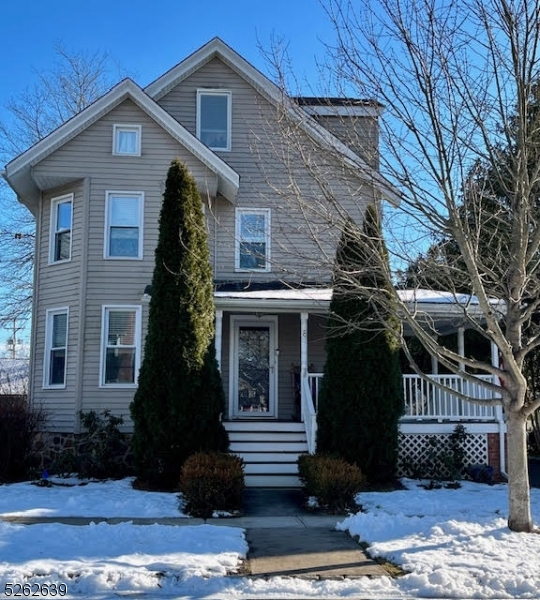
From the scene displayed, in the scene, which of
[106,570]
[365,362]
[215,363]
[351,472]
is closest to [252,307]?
[215,363]

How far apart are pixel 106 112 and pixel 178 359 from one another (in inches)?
235

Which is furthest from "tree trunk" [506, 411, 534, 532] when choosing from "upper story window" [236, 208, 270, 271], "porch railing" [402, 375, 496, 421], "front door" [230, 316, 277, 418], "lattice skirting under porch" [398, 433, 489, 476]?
"upper story window" [236, 208, 270, 271]

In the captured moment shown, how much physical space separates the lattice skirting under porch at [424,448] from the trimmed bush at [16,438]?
22.3 feet

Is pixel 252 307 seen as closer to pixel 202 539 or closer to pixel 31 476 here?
pixel 31 476

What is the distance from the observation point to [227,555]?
6375mm

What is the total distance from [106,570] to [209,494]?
3102mm

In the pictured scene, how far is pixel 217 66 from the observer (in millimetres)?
15727

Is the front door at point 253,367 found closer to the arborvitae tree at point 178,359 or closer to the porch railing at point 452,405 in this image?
the arborvitae tree at point 178,359

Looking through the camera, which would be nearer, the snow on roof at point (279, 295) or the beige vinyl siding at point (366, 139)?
the beige vinyl siding at point (366, 139)

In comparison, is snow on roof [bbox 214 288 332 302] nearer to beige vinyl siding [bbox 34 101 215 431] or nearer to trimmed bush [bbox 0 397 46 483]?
beige vinyl siding [bbox 34 101 215 431]

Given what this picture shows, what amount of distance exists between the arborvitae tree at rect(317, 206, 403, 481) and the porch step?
2.61ft

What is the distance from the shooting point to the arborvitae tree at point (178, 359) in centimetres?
1067

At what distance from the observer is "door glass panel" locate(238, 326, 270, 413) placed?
14281 millimetres

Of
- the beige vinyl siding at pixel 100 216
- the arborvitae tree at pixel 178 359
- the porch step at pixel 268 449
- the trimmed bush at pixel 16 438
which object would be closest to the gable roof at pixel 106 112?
the beige vinyl siding at pixel 100 216
